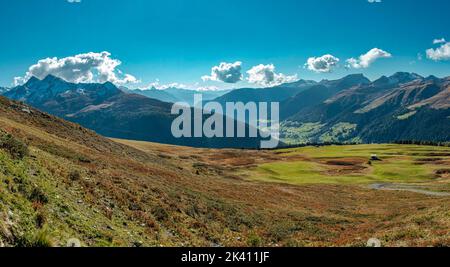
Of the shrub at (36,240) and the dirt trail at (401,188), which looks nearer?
the shrub at (36,240)

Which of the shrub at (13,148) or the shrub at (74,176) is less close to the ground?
the shrub at (13,148)

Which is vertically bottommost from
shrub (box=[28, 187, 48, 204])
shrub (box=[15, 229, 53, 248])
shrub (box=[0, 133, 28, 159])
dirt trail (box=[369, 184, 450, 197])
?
dirt trail (box=[369, 184, 450, 197])

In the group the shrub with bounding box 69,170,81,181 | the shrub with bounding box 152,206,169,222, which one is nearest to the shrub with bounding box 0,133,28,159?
the shrub with bounding box 69,170,81,181

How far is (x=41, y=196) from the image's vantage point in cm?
1864

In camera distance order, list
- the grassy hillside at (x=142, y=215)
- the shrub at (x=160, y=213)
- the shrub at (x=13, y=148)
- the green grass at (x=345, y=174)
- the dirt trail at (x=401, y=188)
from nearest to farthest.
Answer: the grassy hillside at (x=142, y=215) → the shrub at (x=13, y=148) → the shrub at (x=160, y=213) → the dirt trail at (x=401, y=188) → the green grass at (x=345, y=174)

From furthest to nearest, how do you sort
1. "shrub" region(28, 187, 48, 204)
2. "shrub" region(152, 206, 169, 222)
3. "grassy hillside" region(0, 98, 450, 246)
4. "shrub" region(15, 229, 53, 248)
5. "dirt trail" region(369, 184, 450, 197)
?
1. "dirt trail" region(369, 184, 450, 197)
2. "shrub" region(152, 206, 169, 222)
3. "shrub" region(28, 187, 48, 204)
4. "grassy hillside" region(0, 98, 450, 246)
5. "shrub" region(15, 229, 53, 248)

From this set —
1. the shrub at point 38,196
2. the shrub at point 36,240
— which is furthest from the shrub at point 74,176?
the shrub at point 36,240

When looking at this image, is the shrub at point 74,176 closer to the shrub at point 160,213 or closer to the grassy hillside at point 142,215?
the grassy hillside at point 142,215

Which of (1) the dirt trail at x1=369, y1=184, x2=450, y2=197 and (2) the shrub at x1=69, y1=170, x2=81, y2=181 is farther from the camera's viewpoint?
(1) the dirt trail at x1=369, y1=184, x2=450, y2=197


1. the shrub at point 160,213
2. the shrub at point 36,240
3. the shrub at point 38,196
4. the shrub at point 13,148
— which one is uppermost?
the shrub at point 13,148

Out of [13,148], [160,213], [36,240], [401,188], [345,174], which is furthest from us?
[345,174]

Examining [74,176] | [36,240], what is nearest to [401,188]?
[74,176]

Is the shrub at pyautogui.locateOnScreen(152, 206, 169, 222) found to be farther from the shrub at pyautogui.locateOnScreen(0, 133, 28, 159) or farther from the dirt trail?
the dirt trail

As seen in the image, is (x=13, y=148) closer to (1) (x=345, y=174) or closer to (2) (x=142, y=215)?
(2) (x=142, y=215)
